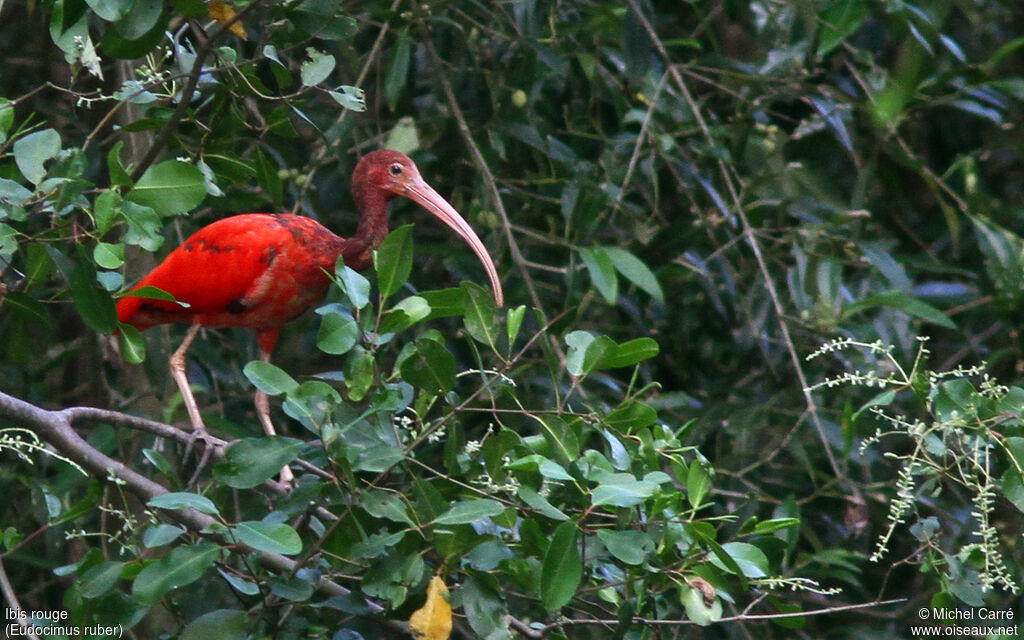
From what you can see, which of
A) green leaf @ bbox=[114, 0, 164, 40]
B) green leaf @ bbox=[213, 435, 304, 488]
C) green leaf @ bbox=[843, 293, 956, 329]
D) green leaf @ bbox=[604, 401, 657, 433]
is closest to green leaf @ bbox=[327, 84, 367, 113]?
green leaf @ bbox=[114, 0, 164, 40]

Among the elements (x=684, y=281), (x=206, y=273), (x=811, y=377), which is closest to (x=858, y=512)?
(x=811, y=377)

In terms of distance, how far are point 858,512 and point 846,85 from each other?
1685mm

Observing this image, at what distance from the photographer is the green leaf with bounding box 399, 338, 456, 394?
2.30 meters

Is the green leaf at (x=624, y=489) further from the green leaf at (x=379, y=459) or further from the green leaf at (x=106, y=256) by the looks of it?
the green leaf at (x=106, y=256)

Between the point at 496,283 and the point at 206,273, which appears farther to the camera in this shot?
the point at 206,273

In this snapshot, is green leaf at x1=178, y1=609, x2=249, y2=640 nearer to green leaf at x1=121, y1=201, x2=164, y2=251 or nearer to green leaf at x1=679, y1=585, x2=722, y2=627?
Answer: green leaf at x1=121, y1=201, x2=164, y2=251

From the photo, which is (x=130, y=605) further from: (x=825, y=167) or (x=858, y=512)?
(x=825, y=167)

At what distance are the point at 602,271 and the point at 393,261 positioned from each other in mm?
1498

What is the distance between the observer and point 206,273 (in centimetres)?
377

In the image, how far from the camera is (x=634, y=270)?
3.82m

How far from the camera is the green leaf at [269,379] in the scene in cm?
228

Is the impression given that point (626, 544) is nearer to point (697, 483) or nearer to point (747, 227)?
point (697, 483)

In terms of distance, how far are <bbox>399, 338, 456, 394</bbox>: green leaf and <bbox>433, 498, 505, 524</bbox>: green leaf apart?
10.2 inches

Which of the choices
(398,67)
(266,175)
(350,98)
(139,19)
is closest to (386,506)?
(350,98)
